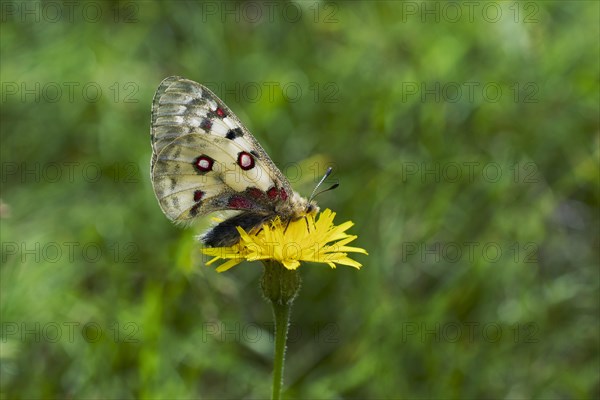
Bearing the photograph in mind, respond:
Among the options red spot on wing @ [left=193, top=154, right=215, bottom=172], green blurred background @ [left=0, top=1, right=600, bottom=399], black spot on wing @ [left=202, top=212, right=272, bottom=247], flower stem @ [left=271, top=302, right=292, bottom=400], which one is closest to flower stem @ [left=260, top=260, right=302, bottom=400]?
flower stem @ [left=271, top=302, right=292, bottom=400]

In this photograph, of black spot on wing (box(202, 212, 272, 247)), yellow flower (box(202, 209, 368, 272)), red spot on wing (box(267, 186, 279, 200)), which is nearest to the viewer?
yellow flower (box(202, 209, 368, 272))

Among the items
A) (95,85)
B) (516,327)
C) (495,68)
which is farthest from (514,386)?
(95,85)

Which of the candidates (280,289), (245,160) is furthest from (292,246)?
(245,160)

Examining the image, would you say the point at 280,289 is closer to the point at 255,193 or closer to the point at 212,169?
the point at 255,193

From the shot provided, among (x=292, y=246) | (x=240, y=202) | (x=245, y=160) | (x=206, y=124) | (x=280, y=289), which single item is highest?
(x=206, y=124)

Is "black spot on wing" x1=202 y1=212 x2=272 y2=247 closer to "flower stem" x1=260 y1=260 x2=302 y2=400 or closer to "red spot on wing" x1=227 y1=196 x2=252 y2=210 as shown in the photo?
"red spot on wing" x1=227 y1=196 x2=252 y2=210
